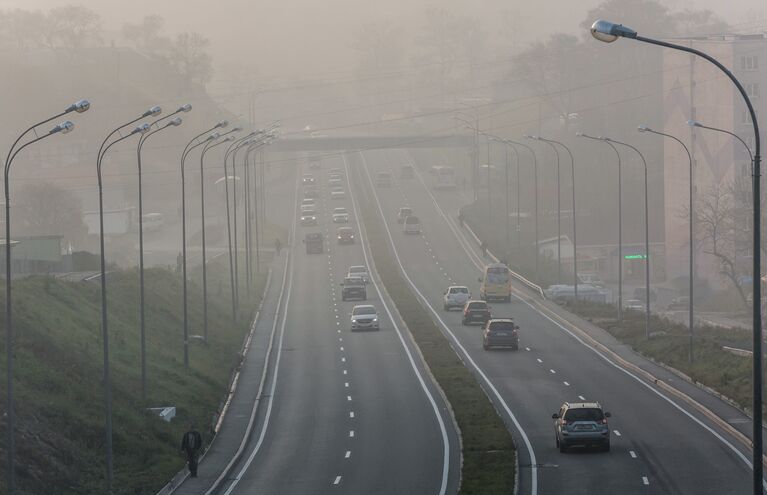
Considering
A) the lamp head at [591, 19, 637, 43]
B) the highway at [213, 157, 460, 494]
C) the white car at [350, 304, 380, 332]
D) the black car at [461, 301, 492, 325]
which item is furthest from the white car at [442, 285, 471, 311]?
the lamp head at [591, 19, 637, 43]

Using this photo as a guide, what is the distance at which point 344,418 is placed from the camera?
45.2 m

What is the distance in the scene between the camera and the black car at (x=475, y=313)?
233ft

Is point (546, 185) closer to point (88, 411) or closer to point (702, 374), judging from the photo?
point (702, 374)

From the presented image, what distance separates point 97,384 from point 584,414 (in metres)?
16.5

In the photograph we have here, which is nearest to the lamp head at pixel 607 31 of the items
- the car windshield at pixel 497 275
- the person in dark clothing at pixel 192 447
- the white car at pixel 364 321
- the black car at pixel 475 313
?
the person in dark clothing at pixel 192 447

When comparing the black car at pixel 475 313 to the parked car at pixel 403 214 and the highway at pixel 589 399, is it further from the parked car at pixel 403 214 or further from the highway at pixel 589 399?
the parked car at pixel 403 214

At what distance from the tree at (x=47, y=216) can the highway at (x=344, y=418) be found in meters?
39.4

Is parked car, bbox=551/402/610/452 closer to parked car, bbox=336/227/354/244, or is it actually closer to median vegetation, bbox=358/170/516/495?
median vegetation, bbox=358/170/516/495

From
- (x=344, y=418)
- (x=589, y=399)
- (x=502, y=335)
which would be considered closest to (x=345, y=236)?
(x=502, y=335)

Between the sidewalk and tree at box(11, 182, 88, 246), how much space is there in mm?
40051

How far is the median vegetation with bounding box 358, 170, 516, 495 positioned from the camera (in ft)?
108

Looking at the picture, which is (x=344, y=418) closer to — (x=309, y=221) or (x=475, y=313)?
(x=475, y=313)

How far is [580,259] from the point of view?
113438 mm

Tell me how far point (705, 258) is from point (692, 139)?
35.3ft
